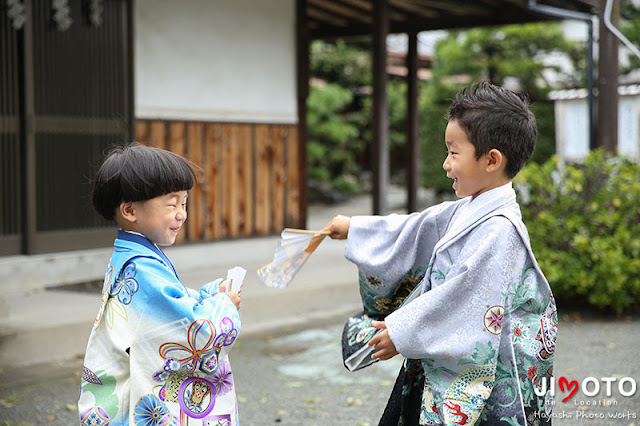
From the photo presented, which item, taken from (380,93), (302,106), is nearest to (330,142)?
(302,106)

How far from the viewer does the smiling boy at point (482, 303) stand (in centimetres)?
218

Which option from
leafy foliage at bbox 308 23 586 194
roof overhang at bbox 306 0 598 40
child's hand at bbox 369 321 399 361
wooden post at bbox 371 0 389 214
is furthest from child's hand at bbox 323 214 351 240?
leafy foliage at bbox 308 23 586 194

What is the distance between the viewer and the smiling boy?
2182mm

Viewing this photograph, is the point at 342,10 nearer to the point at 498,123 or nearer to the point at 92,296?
the point at 92,296

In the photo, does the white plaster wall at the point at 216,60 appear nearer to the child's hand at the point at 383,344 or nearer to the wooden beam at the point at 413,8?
the wooden beam at the point at 413,8

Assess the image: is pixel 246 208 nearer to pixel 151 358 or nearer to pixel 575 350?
pixel 575 350

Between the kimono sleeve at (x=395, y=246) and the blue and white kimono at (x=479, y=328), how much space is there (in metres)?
0.10

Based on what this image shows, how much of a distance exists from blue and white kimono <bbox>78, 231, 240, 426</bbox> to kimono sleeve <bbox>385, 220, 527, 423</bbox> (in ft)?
1.68

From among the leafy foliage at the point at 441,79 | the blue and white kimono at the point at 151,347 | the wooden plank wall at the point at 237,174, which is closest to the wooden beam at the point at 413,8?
the wooden plank wall at the point at 237,174

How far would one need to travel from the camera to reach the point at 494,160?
2.26 m

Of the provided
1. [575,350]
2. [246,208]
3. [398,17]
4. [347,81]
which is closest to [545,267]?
[575,350]

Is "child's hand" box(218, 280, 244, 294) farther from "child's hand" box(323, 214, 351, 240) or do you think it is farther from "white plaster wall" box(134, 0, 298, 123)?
"white plaster wall" box(134, 0, 298, 123)

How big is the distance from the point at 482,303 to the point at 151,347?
0.92 meters

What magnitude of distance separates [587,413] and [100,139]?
204 inches
